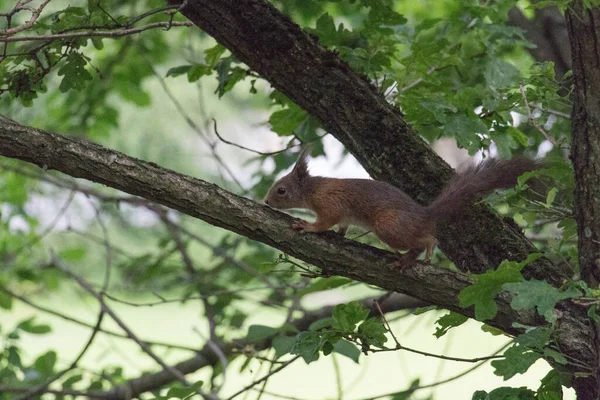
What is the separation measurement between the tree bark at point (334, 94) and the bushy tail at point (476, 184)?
0.10m

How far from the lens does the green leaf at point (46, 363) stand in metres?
4.64

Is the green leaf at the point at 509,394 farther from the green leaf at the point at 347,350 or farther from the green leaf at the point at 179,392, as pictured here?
the green leaf at the point at 179,392

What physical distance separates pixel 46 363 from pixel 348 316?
270 centimetres

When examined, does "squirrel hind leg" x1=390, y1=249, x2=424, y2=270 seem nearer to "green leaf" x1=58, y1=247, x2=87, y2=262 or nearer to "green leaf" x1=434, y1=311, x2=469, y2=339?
"green leaf" x1=434, y1=311, x2=469, y2=339

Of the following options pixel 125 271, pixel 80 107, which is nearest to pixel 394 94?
pixel 125 271

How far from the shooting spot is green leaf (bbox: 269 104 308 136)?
3584 millimetres

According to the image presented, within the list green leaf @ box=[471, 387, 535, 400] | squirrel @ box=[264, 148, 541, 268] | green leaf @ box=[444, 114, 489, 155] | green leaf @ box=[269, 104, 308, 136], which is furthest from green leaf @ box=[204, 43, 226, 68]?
green leaf @ box=[471, 387, 535, 400]

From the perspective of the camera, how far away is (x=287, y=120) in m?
3.59

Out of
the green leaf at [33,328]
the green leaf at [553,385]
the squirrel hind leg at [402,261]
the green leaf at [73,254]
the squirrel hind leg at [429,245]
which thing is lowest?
the green leaf at [553,385]

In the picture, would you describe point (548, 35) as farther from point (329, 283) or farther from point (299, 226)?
point (299, 226)

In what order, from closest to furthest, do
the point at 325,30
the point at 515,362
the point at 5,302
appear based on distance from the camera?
the point at 515,362 → the point at 325,30 → the point at 5,302

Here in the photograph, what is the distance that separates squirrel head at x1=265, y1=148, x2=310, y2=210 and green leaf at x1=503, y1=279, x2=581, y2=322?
1.67 meters

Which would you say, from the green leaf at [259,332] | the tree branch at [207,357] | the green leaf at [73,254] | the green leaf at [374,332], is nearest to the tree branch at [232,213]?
the green leaf at [374,332]

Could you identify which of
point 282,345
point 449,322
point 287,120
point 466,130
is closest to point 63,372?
point 282,345
